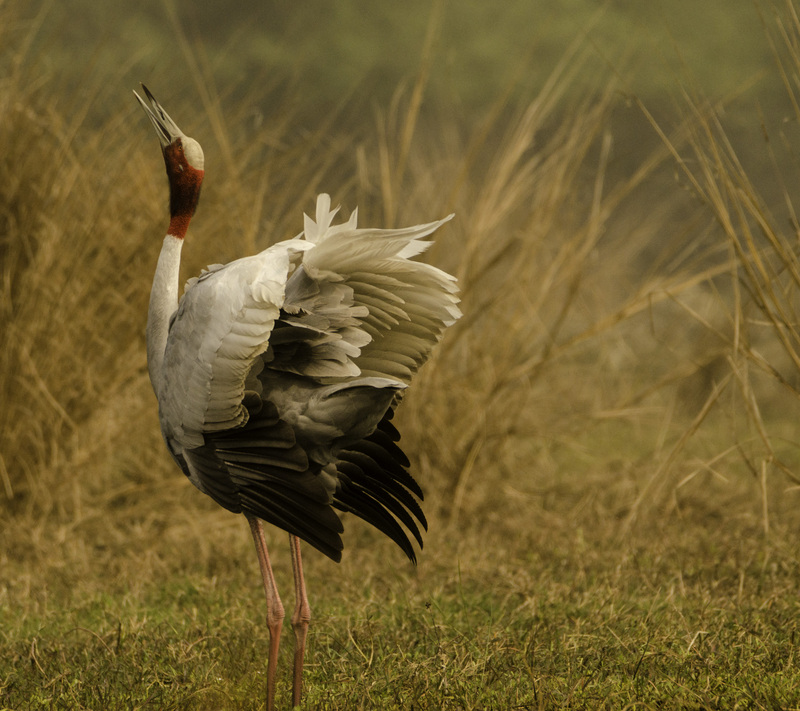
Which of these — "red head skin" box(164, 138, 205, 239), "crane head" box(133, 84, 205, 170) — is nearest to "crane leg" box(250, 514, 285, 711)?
"red head skin" box(164, 138, 205, 239)

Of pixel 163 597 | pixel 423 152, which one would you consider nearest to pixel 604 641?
pixel 163 597

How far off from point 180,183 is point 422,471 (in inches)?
89.5

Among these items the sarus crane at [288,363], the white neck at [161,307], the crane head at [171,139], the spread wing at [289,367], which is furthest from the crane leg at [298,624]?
the crane head at [171,139]

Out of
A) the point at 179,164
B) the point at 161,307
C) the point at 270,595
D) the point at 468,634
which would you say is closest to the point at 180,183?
the point at 179,164

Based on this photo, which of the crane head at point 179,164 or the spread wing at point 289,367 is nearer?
the spread wing at point 289,367

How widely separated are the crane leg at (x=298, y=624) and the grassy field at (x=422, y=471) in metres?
0.06

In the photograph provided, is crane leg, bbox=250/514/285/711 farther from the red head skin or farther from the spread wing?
the red head skin

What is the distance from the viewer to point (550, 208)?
4.24 m

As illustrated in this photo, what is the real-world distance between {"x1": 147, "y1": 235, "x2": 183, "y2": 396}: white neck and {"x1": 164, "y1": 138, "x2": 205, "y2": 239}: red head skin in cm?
6

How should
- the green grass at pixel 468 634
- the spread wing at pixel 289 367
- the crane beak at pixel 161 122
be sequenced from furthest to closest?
the crane beak at pixel 161 122
the green grass at pixel 468 634
the spread wing at pixel 289 367

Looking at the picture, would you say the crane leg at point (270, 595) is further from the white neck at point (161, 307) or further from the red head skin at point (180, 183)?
the red head skin at point (180, 183)

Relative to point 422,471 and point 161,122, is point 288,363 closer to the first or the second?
point 161,122

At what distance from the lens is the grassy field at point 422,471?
2578 mm

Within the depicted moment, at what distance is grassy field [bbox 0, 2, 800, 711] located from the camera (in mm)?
2578
